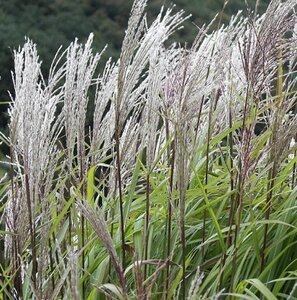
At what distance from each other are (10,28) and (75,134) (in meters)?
21.0

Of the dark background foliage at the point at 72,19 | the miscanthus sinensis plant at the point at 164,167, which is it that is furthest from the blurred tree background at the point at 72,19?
the miscanthus sinensis plant at the point at 164,167

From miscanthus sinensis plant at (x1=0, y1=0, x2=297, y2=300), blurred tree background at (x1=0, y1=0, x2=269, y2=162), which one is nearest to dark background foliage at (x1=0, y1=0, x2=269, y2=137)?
blurred tree background at (x1=0, y1=0, x2=269, y2=162)

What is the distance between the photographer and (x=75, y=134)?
6.23 ft

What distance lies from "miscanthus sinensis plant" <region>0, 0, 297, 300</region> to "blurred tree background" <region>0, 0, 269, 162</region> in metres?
18.4

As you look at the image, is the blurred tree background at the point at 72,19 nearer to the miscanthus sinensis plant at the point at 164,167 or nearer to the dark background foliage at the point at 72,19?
the dark background foliage at the point at 72,19

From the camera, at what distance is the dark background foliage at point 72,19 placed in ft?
70.5

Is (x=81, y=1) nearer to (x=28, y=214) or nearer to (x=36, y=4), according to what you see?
(x=36, y=4)

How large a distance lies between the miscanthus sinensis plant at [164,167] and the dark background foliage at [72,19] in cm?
1845

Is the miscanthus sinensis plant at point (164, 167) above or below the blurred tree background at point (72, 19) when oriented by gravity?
above

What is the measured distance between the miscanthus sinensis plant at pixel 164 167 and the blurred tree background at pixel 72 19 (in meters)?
18.4

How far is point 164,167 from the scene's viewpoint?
2.23 m

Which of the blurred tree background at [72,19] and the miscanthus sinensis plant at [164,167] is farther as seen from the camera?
the blurred tree background at [72,19]

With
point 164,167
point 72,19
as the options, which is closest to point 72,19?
point 72,19

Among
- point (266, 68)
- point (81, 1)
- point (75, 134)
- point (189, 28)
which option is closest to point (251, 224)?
point (266, 68)
